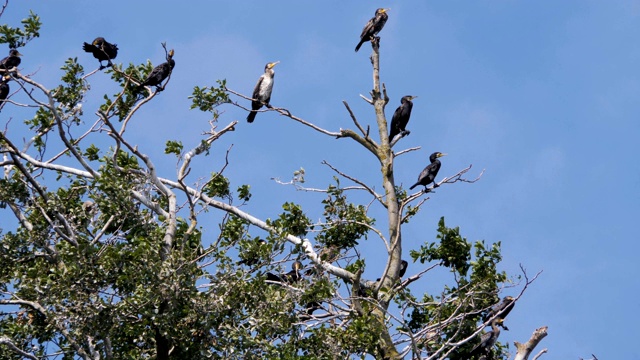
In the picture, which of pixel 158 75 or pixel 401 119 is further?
pixel 401 119

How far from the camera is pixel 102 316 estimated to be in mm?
13320

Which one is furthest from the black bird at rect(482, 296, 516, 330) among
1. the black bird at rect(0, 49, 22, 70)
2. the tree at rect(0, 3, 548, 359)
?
the black bird at rect(0, 49, 22, 70)

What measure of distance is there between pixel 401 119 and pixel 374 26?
5.61 feet

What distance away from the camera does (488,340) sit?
1563 centimetres

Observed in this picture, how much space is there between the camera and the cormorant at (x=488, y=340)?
51.3 feet

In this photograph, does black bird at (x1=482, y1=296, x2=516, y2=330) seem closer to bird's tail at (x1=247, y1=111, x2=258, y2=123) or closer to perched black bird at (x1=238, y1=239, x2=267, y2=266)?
perched black bird at (x1=238, y1=239, x2=267, y2=266)

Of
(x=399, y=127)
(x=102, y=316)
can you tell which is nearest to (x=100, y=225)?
(x=102, y=316)

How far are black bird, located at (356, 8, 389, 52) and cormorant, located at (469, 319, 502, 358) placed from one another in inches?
228

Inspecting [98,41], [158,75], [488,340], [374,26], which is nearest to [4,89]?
[98,41]

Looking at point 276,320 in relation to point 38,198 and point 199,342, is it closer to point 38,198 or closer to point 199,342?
point 199,342

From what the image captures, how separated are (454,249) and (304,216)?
2199mm

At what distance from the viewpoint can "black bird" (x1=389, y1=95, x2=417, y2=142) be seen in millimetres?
18766

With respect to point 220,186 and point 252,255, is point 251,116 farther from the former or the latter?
point 252,255

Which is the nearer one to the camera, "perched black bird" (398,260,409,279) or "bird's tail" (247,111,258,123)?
"perched black bird" (398,260,409,279)
